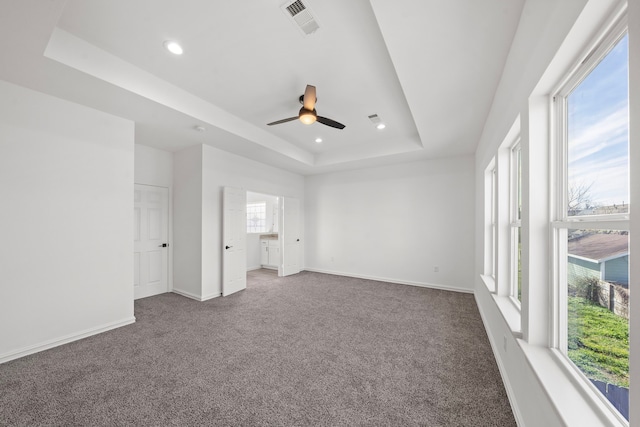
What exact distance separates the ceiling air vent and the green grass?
2440 mm

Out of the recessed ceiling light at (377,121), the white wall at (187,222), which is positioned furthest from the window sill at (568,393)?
the white wall at (187,222)

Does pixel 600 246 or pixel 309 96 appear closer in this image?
pixel 600 246

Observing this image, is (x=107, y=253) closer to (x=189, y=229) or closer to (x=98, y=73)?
(x=189, y=229)

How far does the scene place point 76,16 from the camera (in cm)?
192

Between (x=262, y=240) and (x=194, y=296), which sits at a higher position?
(x=262, y=240)

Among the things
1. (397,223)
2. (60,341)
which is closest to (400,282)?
(397,223)

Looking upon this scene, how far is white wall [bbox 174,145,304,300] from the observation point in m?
4.13

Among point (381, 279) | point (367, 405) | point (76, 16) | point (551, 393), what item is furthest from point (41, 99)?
point (381, 279)

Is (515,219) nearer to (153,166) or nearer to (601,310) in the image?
(601,310)

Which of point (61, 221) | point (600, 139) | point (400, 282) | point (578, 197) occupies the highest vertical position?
point (600, 139)

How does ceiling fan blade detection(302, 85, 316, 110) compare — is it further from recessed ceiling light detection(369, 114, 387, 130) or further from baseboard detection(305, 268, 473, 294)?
baseboard detection(305, 268, 473, 294)

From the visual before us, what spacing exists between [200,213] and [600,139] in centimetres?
449

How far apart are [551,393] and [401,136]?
4003mm

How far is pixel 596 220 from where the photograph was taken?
108 centimetres
